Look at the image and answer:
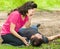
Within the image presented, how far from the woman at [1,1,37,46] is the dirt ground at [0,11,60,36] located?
6.94ft

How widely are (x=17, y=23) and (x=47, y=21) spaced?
4.99 meters

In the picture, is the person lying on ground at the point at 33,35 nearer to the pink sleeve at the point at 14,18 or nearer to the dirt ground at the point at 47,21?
the pink sleeve at the point at 14,18

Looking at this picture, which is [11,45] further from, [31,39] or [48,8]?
[48,8]

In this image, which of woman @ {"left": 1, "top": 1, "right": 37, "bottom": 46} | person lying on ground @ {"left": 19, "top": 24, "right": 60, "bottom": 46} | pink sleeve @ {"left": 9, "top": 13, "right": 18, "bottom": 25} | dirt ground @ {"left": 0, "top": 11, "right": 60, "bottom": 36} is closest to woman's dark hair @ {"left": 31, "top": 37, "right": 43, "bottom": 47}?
person lying on ground @ {"left": 19, "top": 24, "right": 60, "bottom": 46}

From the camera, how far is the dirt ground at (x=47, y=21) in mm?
11283

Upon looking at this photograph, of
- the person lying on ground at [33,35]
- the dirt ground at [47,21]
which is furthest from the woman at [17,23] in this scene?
the dirt ground at [47,21]

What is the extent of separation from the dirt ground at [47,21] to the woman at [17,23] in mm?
2115

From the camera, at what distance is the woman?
27.9 feet

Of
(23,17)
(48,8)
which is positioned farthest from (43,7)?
(23,17)

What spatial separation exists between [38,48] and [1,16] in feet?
22.5

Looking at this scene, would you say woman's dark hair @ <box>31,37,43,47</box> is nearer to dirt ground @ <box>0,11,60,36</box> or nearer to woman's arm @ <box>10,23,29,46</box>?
woman's arm @ <box>10,23,29,46</box>

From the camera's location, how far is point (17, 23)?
868cm

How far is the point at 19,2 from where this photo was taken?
17.8 m

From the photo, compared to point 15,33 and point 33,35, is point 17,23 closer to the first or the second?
point 15,33
